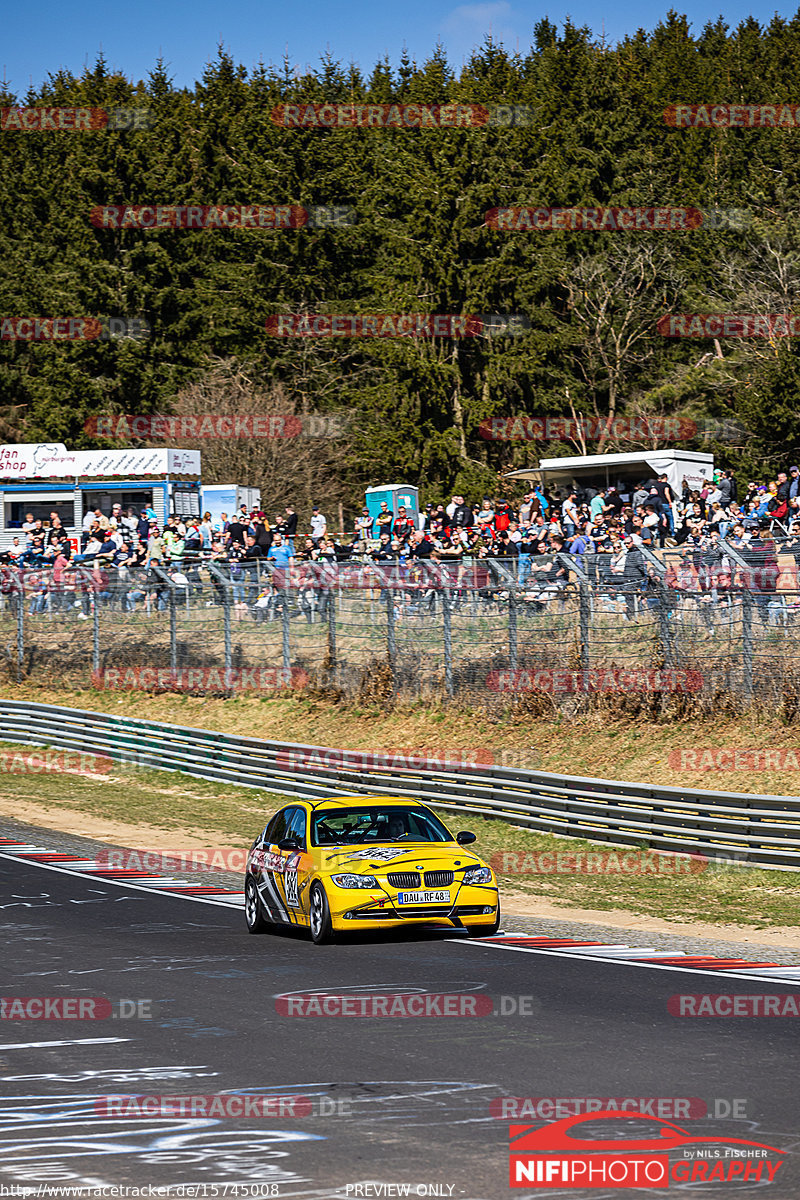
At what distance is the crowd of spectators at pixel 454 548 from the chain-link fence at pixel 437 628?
52mm

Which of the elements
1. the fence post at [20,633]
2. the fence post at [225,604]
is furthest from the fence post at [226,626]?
the fence post at [20,633]

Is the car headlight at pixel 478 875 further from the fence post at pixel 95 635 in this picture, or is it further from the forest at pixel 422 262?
the forest at pixel 422 262

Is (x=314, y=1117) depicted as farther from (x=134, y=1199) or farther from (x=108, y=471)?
(x=108, y=471)

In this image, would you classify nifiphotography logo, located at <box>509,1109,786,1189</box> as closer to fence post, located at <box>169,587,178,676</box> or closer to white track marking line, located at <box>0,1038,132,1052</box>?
white track marking line, located at <box>0,1038,132,1052</box>

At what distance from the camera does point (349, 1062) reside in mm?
8500

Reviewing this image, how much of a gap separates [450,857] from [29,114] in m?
72.1

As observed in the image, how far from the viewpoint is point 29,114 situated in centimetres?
7706

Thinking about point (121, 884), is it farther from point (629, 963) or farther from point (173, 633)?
point (173, 633)

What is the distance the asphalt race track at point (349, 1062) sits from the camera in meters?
6.46

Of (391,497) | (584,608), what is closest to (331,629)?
(584,608)

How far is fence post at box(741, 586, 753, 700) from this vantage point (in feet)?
65.1

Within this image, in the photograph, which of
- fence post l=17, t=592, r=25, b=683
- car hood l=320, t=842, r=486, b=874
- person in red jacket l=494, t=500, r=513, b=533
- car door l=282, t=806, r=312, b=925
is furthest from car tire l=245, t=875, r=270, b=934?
fence post l=17, t=592, r=25, b=683

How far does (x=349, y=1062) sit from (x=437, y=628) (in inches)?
667

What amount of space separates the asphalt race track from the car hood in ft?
2.41
